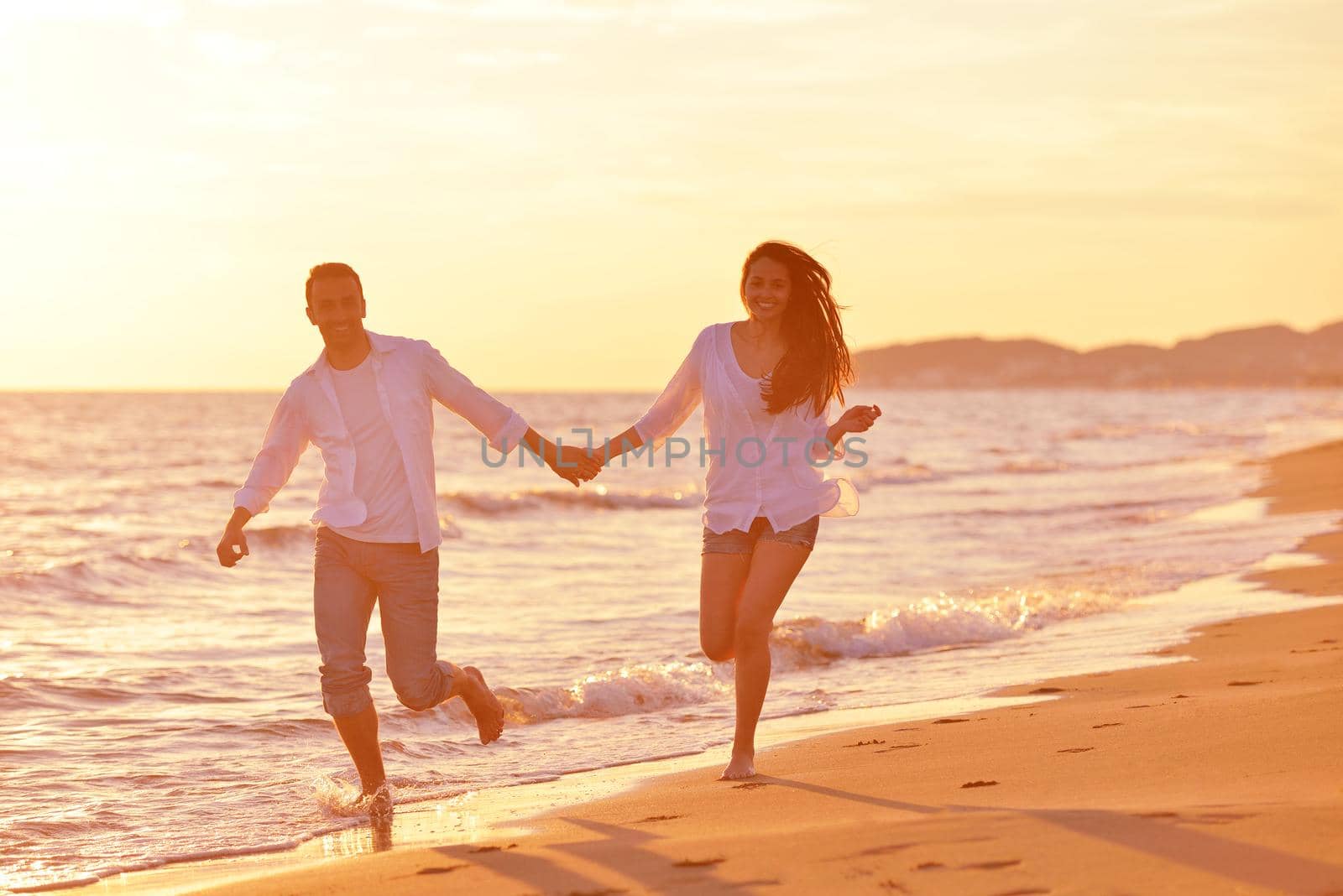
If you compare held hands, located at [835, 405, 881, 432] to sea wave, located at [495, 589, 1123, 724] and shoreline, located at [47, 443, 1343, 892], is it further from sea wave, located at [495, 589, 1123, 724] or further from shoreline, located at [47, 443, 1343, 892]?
sea wave, located at [495, 589, 1123, 724]

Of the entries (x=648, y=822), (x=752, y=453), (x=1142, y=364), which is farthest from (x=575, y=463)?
(x=1142, y=364)

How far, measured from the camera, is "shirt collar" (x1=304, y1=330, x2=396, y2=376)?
17.0 feet

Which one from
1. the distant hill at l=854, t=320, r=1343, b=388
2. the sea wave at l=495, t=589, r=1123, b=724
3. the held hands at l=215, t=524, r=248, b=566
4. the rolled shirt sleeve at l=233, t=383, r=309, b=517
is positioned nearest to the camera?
the held hands at l=215, t=524, r=248, b=566

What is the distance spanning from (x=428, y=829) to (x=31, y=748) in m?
2.90

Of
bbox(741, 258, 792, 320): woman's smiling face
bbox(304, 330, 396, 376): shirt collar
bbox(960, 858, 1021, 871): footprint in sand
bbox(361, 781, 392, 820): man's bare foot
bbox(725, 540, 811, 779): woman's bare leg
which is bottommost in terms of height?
bbox(361, 781, 392, 820): man's bare foot

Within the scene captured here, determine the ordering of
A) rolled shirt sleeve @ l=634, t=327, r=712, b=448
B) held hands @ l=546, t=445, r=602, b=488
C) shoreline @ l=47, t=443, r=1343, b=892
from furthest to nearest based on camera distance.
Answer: held hands @ l=546, t=445, r=602, b=488 < rolled shirt sleeve @ l=634, t=327, r=712, b=448 < shoreline @ l=47, t=443, r=1343, b=892

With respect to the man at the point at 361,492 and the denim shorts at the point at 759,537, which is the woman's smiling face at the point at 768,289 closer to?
the denim shorts at the point at 759,537

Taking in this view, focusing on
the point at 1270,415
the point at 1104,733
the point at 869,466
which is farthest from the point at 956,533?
the point at 1270,415

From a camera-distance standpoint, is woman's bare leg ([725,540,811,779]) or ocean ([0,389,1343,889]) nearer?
woman's bare leg ([725,540,811,779])

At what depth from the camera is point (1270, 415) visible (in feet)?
209

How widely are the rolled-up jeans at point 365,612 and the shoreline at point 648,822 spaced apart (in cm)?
54

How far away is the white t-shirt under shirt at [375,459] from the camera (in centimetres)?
513

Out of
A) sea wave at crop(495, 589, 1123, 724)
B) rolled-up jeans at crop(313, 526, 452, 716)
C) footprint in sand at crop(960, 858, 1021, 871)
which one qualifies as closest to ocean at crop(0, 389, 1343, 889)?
sea wave at crop(495, 589, 1123, 724)

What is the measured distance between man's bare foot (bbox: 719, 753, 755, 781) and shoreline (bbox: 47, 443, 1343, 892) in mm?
84
